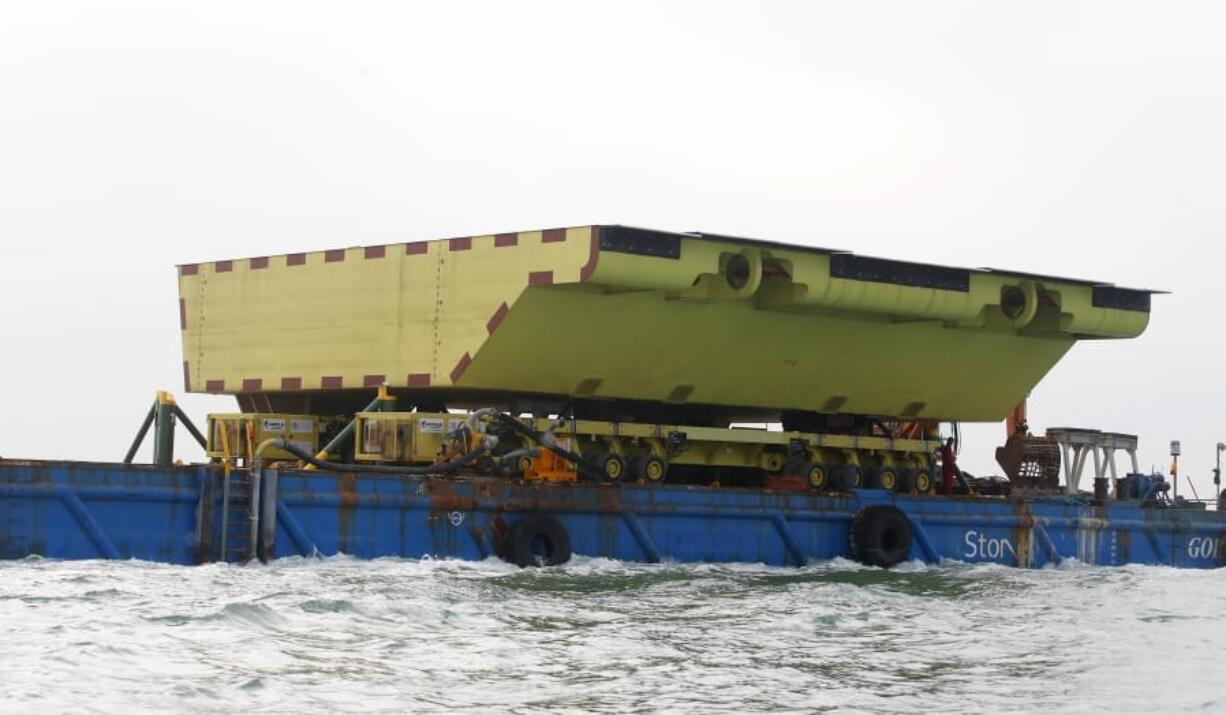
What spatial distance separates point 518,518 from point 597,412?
15.7 ft

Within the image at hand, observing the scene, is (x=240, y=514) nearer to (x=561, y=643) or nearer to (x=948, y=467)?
(x=561, y=643)

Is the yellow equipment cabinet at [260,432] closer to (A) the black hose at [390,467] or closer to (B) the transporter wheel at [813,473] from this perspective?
(A) the black hose at [390,467]

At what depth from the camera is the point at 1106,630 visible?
2861cm

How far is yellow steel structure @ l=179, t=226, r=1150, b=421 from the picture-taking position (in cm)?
3619

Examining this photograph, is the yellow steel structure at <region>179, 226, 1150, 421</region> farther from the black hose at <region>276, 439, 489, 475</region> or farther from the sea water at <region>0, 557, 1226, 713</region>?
the sea water at <region>0, 557, 1226, 713</region>

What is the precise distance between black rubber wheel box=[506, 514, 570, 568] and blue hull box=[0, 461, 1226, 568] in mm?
301

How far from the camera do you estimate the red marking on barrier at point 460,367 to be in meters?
36.3

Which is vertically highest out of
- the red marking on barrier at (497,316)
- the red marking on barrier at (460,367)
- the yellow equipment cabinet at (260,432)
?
the red marking on barrier at (497,316)

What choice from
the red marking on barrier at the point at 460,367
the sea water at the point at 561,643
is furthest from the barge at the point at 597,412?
the sea water at the point at 561,643

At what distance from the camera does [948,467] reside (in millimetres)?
45469

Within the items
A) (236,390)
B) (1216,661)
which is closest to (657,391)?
(236,390)

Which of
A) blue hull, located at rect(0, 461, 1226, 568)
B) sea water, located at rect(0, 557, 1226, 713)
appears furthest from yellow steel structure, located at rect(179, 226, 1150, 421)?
sea water, located at rect(0, 557, 1226, 713)

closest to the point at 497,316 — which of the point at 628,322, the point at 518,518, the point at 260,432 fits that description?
the point at 628,322

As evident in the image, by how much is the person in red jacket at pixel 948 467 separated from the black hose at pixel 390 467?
43.7 ft
